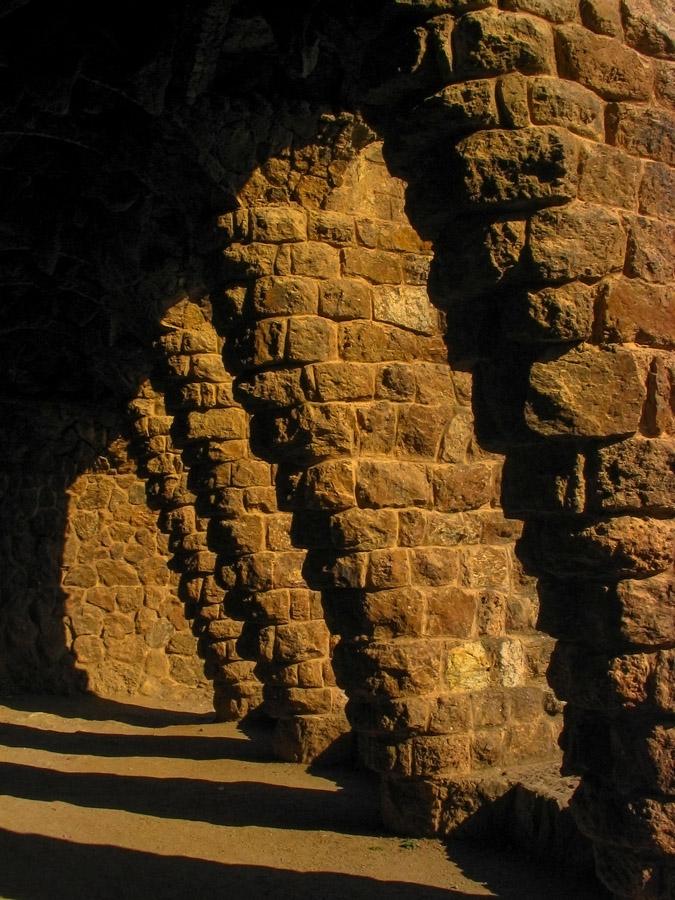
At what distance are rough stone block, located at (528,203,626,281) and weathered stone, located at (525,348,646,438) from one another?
0.84 ft

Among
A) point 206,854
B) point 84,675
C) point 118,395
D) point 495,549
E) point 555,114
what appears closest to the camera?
point 555,114

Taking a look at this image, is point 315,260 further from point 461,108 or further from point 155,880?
point 155,880


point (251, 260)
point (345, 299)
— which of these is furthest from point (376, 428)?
point (251, 260)

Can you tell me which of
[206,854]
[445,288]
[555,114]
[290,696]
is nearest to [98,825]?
[206,854]

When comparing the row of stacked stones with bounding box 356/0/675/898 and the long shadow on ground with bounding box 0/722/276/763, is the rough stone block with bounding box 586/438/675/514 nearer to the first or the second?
the row of stacked stones with bounding box 356/0/675/898

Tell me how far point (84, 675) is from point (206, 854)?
828cm

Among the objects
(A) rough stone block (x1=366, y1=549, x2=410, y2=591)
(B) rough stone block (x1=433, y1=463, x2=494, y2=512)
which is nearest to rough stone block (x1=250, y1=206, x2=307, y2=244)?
(B) rough stone block (x1=433, y1=463, x2=494, y2=512)

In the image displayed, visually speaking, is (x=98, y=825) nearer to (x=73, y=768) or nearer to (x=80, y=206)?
(x=73, y=768)

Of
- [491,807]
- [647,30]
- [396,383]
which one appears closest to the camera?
[647,30]

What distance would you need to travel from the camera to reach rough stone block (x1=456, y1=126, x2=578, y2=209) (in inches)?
138

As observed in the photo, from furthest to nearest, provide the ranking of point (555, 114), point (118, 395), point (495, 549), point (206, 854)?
point (118, 395) < point (495, 549) < point (206, 854) < point (555, 114)

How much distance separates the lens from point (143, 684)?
45.5 ft

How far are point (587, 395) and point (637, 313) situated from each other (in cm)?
31

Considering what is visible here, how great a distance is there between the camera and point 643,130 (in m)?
3.74
